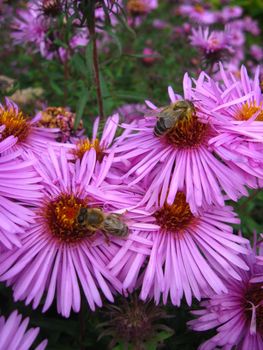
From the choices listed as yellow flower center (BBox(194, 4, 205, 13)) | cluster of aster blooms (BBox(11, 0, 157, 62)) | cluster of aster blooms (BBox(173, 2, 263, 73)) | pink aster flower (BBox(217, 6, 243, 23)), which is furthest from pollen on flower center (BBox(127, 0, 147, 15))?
pink aster flower (BBox(217, 6, 243, 23))

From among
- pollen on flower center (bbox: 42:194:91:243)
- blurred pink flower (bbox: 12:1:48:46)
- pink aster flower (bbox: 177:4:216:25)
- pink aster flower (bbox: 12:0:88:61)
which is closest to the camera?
pollen on flower center (bbox: 42:194:91:243)

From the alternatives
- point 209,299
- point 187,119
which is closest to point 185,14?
point 187,119

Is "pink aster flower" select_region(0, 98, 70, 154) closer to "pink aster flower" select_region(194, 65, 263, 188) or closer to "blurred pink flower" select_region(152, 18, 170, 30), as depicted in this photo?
Answer: "pink aster flower" select_region(194, 65, 263, 188)

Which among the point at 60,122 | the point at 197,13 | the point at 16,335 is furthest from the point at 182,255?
the point at 197,13

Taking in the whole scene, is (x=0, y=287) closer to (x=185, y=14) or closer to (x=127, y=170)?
(x=127, y=170)

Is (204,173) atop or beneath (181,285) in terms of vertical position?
atop

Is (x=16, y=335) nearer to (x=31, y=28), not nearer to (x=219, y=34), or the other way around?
(x=31, y=28)

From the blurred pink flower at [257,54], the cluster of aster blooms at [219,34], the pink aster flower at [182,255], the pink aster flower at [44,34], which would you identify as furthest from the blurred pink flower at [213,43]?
the blurred pink flower at [257,54]
